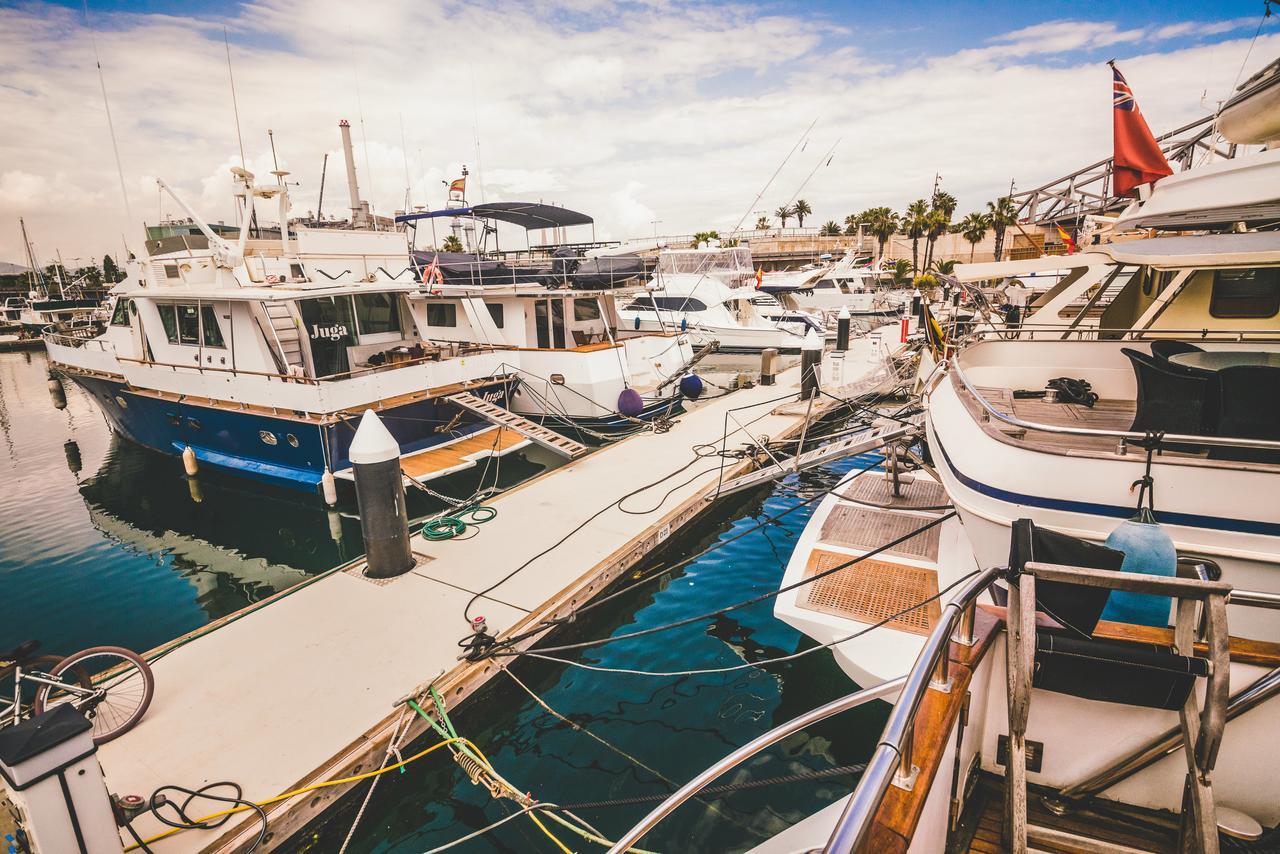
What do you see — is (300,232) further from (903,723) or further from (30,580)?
(903,723)

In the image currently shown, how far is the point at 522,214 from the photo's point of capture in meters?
16.2

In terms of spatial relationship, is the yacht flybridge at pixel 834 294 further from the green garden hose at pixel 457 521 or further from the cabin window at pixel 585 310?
the green garden hose at pixel 457 521

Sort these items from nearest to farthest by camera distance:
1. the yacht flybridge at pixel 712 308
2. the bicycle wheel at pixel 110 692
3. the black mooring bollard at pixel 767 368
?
1. the bicycle wheel at pixel 110 692
2. the black mooring bollard at pixel 767 368
3. the yacht flybridge at pixel 712 308

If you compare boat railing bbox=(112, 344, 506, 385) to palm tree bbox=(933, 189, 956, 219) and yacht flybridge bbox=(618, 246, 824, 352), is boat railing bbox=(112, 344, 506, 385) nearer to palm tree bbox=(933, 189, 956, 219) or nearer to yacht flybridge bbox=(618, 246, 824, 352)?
yacht flybridge bbox=(618, 246, 824, 352)

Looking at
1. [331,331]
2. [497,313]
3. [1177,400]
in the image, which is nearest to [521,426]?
[331,331]

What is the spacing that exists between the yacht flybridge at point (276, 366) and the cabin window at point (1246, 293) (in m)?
10.8

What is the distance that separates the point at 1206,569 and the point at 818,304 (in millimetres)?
37748

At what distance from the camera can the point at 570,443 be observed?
12164 mm

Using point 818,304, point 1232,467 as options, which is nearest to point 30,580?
point 1232,467

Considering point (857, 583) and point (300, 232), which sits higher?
point (300, 232)

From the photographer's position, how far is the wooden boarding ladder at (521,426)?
1187 centimetres

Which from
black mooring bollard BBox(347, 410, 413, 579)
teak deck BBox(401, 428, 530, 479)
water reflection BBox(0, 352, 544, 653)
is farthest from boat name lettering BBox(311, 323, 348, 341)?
black mooring bollard BBox(347, 410, 413, 579)

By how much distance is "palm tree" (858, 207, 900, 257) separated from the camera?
62969 mm

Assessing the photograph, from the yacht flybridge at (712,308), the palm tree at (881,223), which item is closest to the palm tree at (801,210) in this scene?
the palm tree at (881,223)
